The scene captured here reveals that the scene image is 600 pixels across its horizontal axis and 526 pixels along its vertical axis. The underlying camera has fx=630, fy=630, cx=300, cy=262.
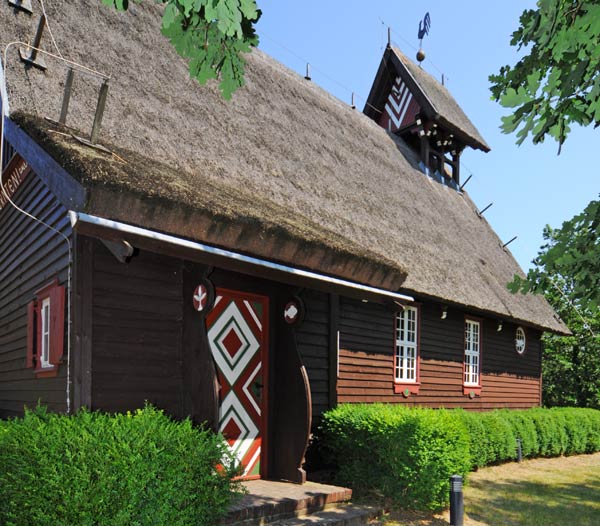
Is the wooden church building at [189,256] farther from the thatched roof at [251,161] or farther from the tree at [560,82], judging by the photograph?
the tree at [560,82]

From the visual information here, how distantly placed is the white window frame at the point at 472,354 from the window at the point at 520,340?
2750 millimetres

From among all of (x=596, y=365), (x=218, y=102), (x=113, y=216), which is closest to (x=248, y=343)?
(x=113, y=216)

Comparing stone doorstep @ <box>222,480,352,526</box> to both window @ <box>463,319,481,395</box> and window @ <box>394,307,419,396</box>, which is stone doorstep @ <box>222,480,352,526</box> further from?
window @ <box>463,319,481,395</box>

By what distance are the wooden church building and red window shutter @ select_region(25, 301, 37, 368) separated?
3 cm

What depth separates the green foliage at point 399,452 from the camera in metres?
7.78

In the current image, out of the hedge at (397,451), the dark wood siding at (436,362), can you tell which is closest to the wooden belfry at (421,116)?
the dark wood siding at (436,362)

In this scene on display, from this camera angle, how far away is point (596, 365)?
24391mm

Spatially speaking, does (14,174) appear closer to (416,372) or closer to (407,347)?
(407,347)

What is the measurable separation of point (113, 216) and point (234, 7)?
2.35 m

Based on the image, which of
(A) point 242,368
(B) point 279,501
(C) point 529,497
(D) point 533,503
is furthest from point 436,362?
(B) point 279,501

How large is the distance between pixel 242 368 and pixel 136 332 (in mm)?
1650

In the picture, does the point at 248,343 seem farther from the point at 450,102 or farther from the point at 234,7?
the point at 450,102

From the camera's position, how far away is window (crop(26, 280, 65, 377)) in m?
6.54

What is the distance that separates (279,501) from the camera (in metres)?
6.68
